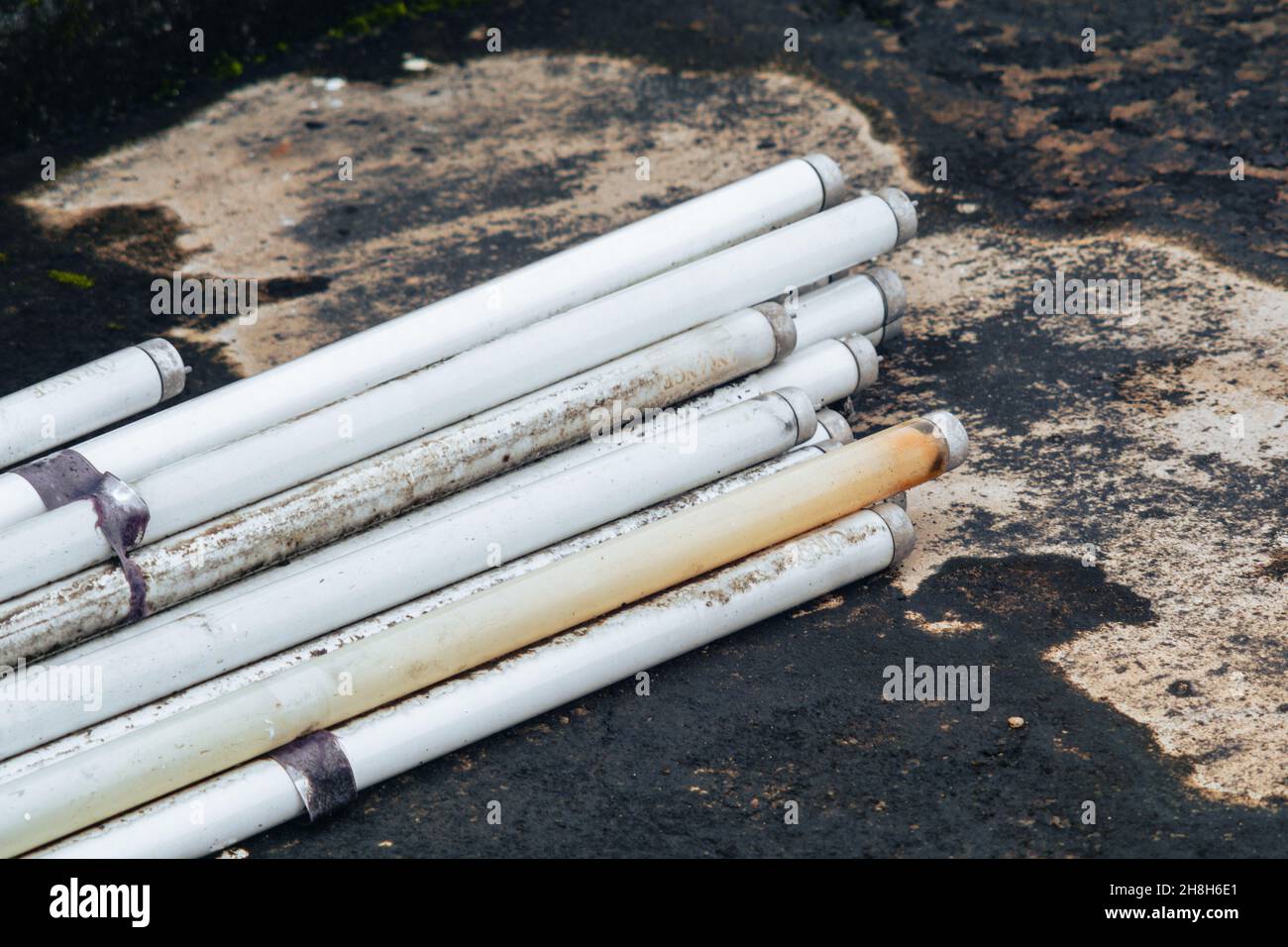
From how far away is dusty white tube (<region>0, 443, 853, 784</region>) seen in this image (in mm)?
4035

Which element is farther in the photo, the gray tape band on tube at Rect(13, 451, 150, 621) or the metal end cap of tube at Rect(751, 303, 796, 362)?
the metal end cap of tube at Rect(751, 303, 796, 362)

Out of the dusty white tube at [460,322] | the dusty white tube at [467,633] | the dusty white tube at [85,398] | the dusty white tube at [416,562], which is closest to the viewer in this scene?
the dusty white tube at [467,633]

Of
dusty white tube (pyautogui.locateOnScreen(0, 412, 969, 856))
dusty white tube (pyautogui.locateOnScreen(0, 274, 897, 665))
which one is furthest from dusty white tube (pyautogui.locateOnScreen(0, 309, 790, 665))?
dusty white tube (pyautogui.locateOnScreen(0, 412, 969, 856))

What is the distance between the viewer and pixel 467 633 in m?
4.19

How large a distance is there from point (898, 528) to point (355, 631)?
1.62m

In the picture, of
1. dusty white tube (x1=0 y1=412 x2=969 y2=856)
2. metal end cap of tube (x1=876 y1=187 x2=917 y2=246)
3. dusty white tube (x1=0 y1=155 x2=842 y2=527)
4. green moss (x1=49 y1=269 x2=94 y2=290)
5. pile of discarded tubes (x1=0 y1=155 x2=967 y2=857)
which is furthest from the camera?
green moss (x1=49 y1=269 x2=94 y2=290)

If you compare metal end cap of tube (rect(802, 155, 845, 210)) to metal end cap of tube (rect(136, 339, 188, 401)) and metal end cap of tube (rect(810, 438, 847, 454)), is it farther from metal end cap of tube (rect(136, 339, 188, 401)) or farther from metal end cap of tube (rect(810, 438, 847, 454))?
metal end cap of tube (rect(136, 339, 188, 401))

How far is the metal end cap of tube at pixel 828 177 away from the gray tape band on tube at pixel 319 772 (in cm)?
270

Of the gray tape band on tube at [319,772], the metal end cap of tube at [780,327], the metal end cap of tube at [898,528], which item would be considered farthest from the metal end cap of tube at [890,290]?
the gray tape band on tube at [319,772]

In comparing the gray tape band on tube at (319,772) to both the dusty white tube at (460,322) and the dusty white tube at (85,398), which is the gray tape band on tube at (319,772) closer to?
the dusty white tube at (460,322)

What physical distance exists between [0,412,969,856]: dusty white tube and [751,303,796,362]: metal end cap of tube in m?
0.51

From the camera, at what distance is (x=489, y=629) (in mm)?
4215

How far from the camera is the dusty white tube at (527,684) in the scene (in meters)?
3.83
